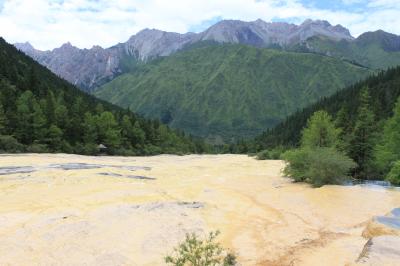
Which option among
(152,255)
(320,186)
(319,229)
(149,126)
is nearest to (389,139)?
(320,186)

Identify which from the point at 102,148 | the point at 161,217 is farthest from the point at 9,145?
the point at 161,217

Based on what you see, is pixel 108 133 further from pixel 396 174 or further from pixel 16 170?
pixel 396 174

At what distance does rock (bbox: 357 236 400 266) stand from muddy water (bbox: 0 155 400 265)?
0.72m

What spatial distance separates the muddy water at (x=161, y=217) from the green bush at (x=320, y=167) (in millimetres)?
1665

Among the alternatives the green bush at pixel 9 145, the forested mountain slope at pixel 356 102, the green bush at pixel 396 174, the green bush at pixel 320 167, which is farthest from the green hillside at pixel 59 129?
→ the green bush at pixel 396 174

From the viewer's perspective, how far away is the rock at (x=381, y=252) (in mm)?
16188

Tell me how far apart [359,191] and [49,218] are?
24.3 metres

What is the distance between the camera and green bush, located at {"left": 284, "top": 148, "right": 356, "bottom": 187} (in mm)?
38844

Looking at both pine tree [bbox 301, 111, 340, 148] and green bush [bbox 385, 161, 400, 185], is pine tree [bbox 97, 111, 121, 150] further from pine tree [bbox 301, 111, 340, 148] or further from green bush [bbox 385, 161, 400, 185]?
green bush [bbox 385, 161, 400, 185]

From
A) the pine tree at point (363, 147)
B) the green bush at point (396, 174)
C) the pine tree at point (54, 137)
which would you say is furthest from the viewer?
the pine tree at point (54, 137)

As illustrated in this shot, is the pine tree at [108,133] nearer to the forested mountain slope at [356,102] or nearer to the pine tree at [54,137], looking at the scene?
the pine tree at [54,137]

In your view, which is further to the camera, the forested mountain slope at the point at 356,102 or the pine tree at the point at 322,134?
the forested mountain slope at the point at 356,102

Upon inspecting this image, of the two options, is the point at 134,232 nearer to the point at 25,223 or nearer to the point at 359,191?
the point at 25,223

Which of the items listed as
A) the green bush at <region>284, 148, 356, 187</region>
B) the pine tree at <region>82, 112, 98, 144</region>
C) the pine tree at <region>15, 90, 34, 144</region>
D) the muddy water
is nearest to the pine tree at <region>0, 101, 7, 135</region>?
the pine tree at <region>15, 90, 34, 144</region>
